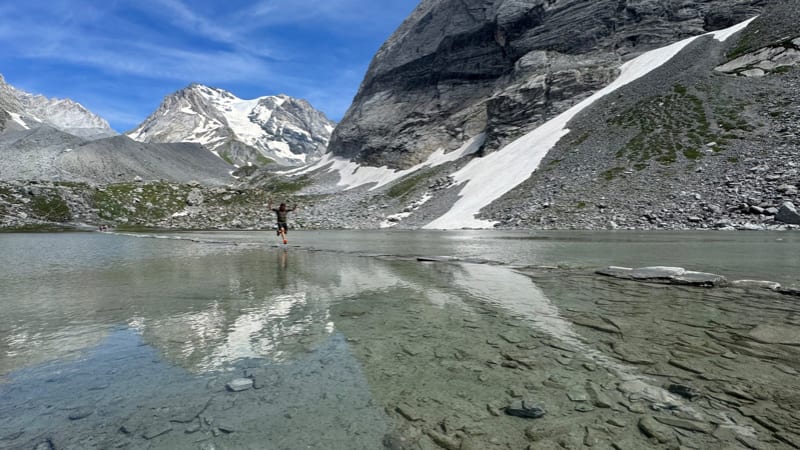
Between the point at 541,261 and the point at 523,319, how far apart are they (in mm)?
9437

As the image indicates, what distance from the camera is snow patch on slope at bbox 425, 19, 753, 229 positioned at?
6068cm

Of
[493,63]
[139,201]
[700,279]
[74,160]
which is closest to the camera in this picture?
[700,279]

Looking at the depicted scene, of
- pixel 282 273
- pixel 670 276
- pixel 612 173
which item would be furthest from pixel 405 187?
pixel 670 276

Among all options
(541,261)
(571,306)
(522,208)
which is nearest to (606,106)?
(522,208)

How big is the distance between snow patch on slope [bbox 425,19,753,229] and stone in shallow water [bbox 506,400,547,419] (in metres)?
48.6

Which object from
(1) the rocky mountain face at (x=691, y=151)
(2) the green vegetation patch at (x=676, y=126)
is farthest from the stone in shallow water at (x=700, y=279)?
(2) the green vegetation patch at (x=676, y=126)

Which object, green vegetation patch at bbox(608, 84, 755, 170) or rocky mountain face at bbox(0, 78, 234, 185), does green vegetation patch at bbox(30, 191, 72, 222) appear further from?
green vegetation patch at bbox(608, 84, 755, 170)

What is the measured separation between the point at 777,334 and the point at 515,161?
6937 cm

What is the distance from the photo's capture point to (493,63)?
129m

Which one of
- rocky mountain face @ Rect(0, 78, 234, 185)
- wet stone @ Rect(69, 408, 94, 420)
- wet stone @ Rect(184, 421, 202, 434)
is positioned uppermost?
rocky mountain face @ Rect(0, 78, 234, 185)

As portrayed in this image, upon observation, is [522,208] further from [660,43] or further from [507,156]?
[660,43]

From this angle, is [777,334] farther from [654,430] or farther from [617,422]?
[617,422]

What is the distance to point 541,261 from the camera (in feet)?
53.7

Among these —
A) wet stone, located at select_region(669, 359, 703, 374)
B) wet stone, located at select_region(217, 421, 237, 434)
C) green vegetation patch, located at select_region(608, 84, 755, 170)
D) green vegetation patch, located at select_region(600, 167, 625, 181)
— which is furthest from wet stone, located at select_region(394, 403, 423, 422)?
green vegetation patch, located at select_region(608, 84, 755, 170)
